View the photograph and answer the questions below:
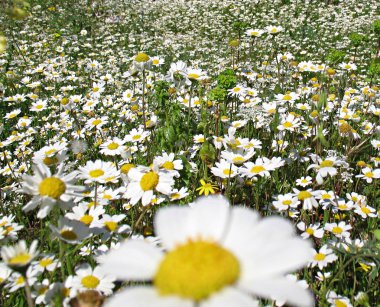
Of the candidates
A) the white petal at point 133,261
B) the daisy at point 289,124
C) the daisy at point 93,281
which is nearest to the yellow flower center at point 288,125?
the daisy at point 289,124

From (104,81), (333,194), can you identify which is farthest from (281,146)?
(104,81)

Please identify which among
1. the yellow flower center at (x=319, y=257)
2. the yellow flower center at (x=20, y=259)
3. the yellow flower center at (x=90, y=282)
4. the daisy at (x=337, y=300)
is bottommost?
the yellow flower center at (x=319, y=257)

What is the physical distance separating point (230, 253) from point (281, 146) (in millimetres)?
2047

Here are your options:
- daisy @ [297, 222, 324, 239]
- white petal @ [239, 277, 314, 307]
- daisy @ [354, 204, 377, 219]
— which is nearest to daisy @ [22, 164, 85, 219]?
white petal @ [239, 277, 314, 307]

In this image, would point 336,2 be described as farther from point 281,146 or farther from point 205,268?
point 205,268

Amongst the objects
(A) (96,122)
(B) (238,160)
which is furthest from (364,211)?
(A) (96,122)

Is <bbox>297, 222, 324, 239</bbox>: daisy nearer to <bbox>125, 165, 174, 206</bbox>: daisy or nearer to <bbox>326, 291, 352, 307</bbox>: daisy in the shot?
<bbox>326, 291, 352, 307</bbox>: daisy

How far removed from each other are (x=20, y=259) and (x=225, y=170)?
1.22 meters

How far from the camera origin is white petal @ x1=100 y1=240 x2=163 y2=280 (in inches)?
23.8

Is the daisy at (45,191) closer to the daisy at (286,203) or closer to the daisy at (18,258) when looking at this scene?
the daisy at (18,258)

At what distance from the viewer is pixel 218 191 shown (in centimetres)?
204

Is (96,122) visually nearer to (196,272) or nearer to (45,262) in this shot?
(45,262)

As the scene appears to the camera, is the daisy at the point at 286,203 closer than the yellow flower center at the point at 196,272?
No

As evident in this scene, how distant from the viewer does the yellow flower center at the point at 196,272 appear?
0.56 metres
